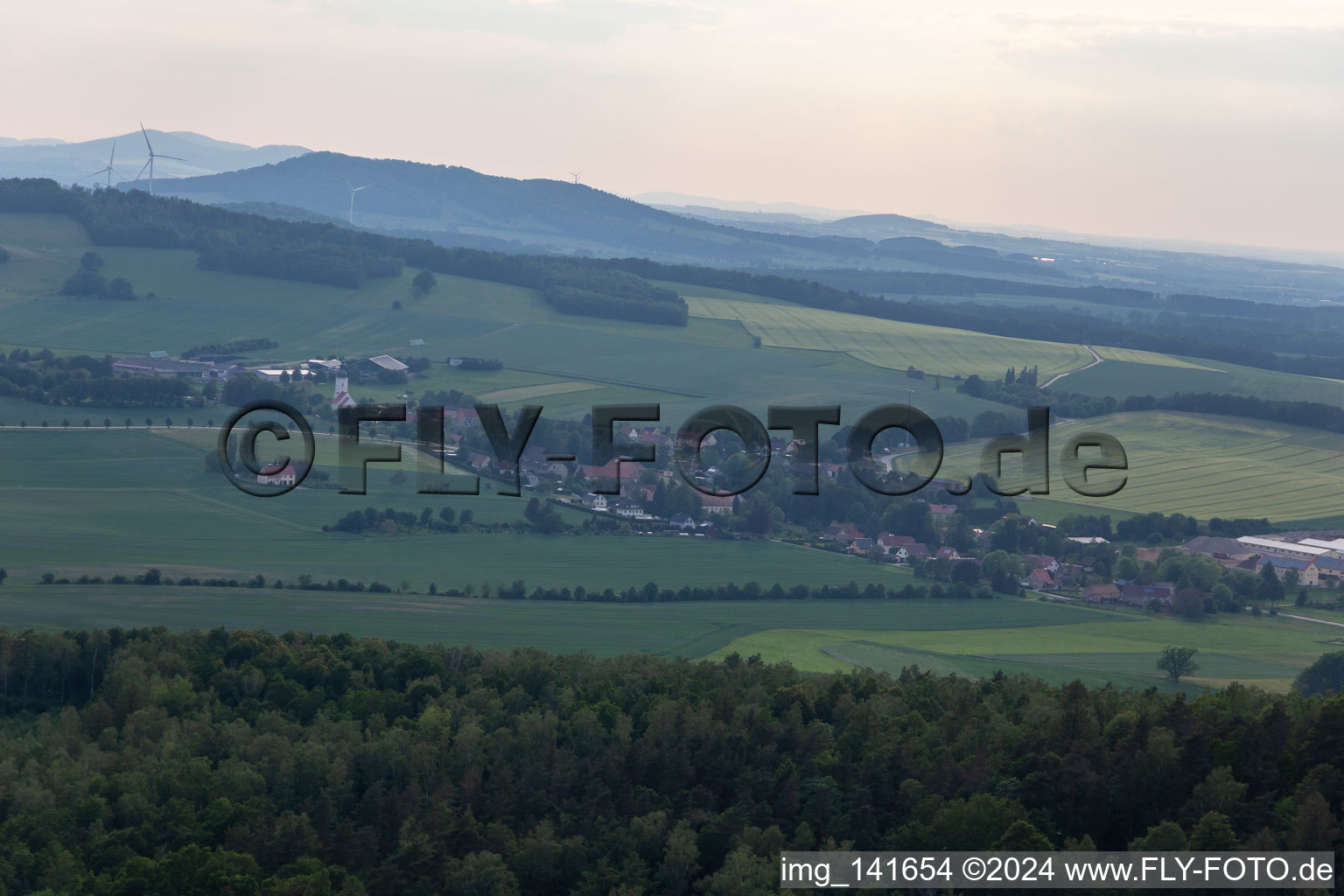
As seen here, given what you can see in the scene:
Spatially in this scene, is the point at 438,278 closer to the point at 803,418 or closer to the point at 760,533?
the point at 803,418

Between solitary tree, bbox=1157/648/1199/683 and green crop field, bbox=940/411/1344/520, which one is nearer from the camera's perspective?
solitary tree, bbox=1157/648/1199/683

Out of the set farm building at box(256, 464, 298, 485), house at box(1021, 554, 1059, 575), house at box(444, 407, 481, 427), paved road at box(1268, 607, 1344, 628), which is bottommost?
paved road at box(1268, 607, 1344, 628)

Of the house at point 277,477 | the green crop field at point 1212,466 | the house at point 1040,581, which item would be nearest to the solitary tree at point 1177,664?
the house at point 1040,581

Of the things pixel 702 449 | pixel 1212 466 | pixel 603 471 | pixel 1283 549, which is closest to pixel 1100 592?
pixel 1283 549

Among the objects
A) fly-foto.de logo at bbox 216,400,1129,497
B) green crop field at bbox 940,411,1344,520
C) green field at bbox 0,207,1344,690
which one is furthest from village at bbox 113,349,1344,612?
green crop field at bbox 940,411,1344,520

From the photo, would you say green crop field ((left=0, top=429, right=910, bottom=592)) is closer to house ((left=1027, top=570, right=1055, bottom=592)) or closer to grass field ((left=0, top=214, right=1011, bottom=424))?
house ((left=1027, top=570, right=1055, bottom=592))

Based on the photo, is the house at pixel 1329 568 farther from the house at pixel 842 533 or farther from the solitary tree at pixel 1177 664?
the house at pixel 842 533
